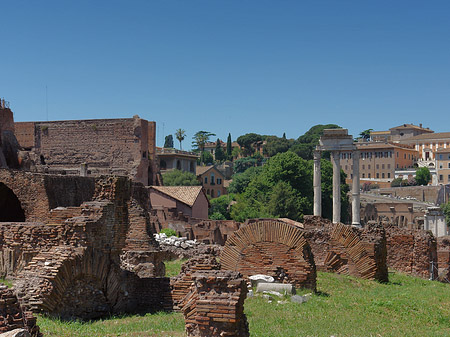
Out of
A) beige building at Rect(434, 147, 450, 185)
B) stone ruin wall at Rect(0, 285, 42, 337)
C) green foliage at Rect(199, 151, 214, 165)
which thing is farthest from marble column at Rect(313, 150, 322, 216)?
green foliage at Rect(199, 151, 214, 165)

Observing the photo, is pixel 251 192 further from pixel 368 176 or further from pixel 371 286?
pixel 368 176

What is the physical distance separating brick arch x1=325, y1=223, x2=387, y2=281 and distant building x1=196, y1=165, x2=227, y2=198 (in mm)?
62888

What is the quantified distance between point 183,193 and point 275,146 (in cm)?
7419

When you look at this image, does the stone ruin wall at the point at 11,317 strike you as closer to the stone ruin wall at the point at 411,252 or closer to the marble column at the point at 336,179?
the stone ruin wall at the point at 411,252

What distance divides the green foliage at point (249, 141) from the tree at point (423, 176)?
125 ft

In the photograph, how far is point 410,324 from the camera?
31.0 ft

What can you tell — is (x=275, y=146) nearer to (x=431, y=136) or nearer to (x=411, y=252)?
(x=431, y=136)

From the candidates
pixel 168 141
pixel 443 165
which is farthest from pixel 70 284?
pixel 168 141

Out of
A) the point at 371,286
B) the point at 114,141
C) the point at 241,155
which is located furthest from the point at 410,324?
the point at 241,155

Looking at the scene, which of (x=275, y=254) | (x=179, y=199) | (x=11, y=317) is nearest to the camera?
(x=11, y=317)

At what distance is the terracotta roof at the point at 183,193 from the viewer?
42.7 metres

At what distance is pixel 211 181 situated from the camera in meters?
79.5

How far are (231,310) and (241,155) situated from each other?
11911 cm

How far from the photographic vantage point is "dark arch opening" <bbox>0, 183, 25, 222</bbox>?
1588cm
